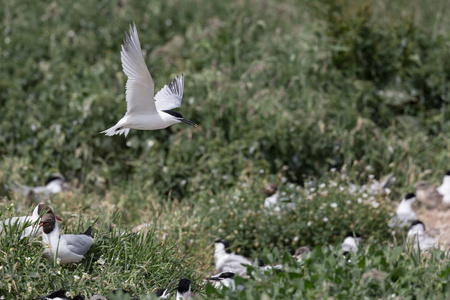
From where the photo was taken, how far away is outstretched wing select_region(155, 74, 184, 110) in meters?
4.67

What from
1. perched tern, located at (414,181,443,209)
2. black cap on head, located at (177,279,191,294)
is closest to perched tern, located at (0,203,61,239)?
black cap on head, located at (177,279,191,294)

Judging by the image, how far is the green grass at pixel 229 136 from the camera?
4113 millimetres

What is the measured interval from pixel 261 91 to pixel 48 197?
3376 millimetres

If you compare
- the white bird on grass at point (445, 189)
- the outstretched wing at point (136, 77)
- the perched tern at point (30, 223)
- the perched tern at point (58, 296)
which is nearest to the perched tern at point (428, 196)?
the white bird on grass at point (445, 189)

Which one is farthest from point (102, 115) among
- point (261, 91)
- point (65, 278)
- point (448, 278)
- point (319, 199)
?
point (448, 278)

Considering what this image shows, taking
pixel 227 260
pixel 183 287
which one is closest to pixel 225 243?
pixel 227 260

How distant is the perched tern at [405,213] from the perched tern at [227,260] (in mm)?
1727

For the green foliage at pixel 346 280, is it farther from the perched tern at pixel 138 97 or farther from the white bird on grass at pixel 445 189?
the white bird on grass at pixel 445 189

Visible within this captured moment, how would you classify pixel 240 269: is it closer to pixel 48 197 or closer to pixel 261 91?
pixel 48 197

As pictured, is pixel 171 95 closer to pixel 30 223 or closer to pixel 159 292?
pixel 30 223

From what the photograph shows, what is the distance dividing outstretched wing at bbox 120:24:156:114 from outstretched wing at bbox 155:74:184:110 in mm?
688

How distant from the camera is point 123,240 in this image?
4398 millimetres

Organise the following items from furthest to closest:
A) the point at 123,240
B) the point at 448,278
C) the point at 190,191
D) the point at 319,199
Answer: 1. the point at 190,191
2. the point at 319,199
3. the point at 123,240
4. the point at 448,278

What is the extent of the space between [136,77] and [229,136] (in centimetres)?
394
